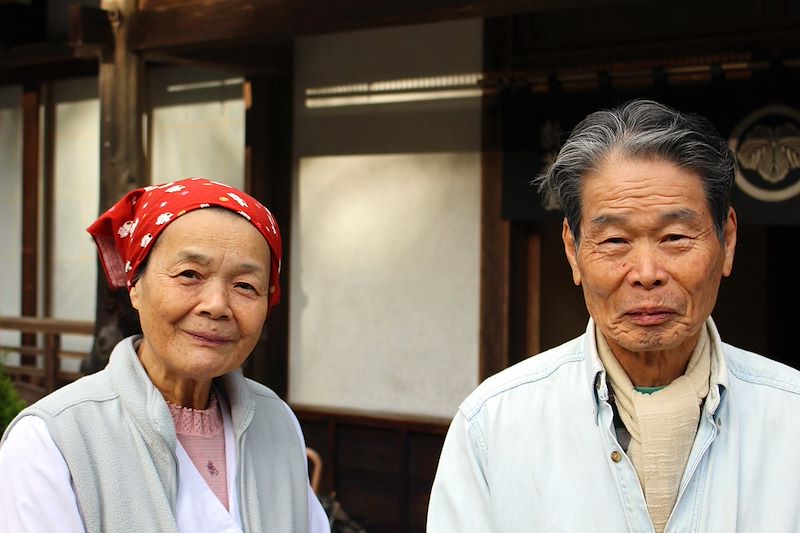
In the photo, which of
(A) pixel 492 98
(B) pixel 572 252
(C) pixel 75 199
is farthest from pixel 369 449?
(B) pixel 572 252

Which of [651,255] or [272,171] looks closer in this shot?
[651,255]

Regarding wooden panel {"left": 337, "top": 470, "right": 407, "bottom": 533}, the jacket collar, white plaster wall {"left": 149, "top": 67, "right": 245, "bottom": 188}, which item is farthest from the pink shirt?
white plaster wall {"left": 149, "top": 67, "right": 245, "bottom": 188}

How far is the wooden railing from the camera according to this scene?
781 cm

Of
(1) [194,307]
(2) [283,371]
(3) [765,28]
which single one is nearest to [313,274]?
(2) [283,371]

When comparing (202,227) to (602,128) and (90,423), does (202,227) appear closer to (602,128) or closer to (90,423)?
(90,423)

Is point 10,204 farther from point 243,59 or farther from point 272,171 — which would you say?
point 243,59

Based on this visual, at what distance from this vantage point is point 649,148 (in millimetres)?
2189

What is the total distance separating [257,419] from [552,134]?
3.76 metres

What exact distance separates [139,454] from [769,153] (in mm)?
4252

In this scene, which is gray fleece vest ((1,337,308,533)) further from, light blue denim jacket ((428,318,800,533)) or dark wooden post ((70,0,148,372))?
dark wooden post ((70,0,148,372))

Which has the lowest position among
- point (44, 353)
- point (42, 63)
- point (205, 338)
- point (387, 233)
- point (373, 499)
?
point (373, 499)

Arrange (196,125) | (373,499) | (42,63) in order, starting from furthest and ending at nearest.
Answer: (42,63) → (196,125) → (373,499)

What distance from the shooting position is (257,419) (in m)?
2.75

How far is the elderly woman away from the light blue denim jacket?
0.61 metres
